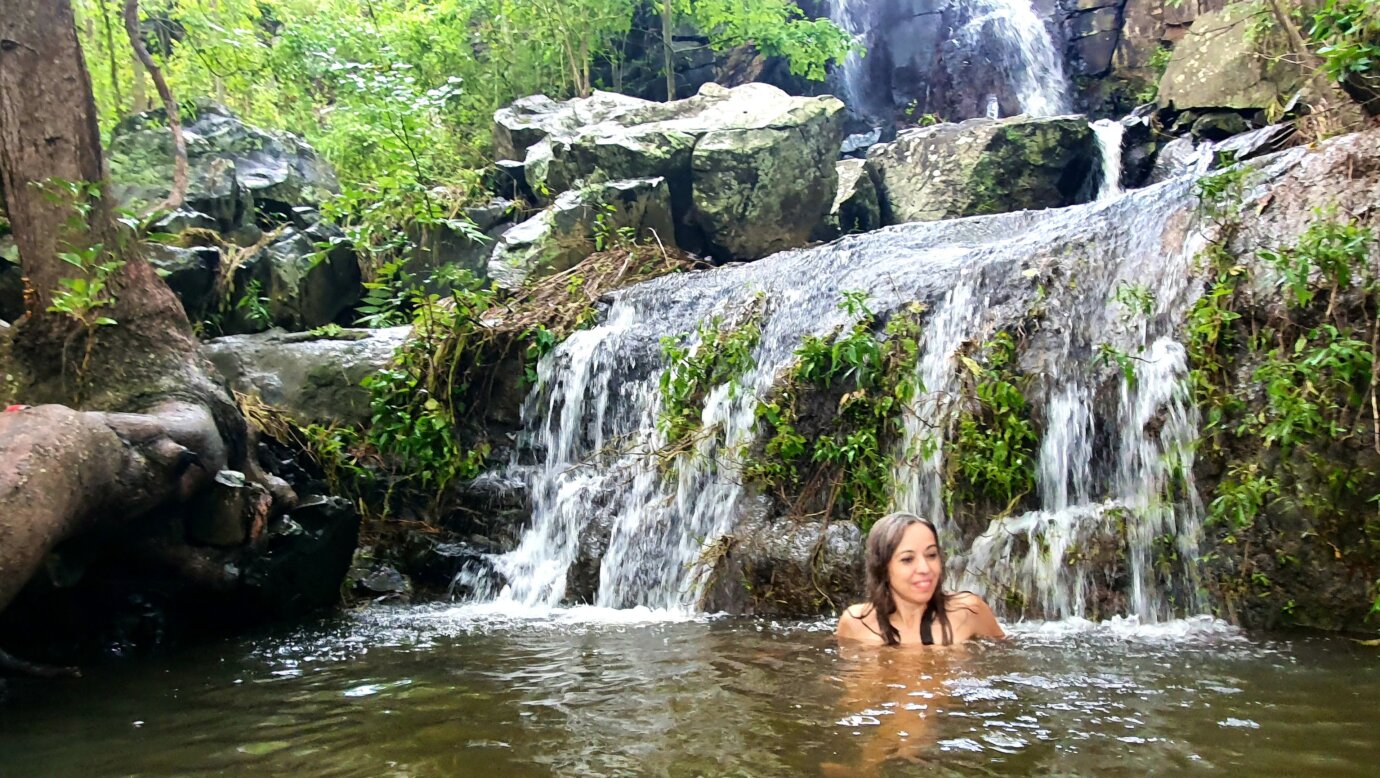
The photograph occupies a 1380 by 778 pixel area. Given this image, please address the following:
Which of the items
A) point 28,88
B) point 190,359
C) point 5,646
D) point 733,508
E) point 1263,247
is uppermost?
point 28,88

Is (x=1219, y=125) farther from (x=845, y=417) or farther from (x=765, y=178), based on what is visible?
(x=845, y=417)

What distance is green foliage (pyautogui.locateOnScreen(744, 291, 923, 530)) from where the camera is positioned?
6730 mm

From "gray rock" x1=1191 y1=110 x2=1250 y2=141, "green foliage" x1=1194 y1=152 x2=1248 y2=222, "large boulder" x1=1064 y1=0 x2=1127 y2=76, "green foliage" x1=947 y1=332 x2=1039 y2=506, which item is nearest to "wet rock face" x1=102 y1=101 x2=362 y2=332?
"green foliage" x1=947 y1=332 x2=1039 y2=506

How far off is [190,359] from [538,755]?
14.0 feet

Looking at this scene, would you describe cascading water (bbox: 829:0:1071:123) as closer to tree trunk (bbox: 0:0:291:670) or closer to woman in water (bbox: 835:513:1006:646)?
woman in water (bbox: 835:513:1006:646)

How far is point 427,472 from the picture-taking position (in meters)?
8.66

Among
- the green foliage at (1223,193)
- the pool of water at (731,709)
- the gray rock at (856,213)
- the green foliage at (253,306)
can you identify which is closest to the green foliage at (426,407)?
the green foliage at (253,306)

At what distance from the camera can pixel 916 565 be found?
462cm

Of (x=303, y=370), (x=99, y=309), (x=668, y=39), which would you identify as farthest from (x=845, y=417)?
(x=668, y=39)

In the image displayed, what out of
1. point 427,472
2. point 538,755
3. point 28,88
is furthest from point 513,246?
point 538,755

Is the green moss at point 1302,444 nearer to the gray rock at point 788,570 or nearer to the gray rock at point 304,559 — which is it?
the gray rock at point 788,570

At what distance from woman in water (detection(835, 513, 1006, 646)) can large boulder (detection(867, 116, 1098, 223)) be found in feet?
26.3

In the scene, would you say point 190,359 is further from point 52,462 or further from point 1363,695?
point 1363,695

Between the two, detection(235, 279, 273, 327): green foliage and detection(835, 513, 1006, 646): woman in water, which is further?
detection(235, 279, 273, 327): green foliage
